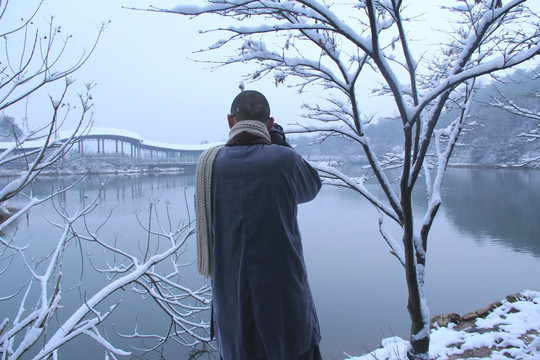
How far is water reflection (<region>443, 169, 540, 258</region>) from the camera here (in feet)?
30.0

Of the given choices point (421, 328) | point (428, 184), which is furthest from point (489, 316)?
point (421, 328)

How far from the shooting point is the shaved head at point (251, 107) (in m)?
1.10

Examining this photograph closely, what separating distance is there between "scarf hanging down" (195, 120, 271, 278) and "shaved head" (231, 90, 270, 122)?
3cm

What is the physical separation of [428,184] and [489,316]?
67.6 inches

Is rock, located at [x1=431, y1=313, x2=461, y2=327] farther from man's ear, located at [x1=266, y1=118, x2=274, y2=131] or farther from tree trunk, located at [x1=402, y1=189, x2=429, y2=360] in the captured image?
man's ear, located at [x1=266, y1=118, x2=274, y2=131]

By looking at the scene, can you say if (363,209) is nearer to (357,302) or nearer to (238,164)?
(357,302)

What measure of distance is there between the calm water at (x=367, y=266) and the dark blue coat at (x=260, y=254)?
218cm

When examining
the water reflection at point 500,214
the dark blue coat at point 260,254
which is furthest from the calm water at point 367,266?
the dark blue coat at point 260,254

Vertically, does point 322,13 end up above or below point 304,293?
above

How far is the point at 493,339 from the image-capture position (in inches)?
110

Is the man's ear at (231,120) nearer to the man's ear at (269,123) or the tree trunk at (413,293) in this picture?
the man's ear at (269,123)

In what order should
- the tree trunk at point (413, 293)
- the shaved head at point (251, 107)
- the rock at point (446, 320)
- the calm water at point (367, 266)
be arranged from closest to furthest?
the shaved head at point (251, 107) → the tree trunk at point (413, 293) → the rock at point (446, 320) → the calm water at point (367, 266)

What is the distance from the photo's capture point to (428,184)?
10.2 ft

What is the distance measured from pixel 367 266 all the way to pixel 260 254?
6.71 m
